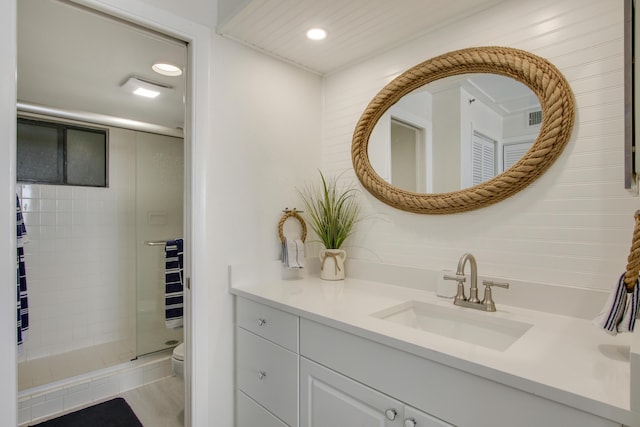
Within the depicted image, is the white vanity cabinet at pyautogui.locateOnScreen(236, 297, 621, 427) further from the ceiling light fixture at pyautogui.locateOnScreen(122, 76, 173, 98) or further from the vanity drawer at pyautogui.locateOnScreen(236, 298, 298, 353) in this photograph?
the ceiling light fixture at pyautogui.locateOnScreen(122, 76, 173, 98)

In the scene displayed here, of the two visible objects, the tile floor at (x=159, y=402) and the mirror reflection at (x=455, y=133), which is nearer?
the mirror reflection at (x=455, y=133)

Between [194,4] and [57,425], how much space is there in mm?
2371

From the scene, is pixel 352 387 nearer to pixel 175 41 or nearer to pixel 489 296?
pixel 489 296

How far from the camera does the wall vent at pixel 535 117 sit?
123 centimetres

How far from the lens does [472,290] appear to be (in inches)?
50.2

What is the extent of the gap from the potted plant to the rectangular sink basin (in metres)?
0.51

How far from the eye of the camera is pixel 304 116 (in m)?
1.98

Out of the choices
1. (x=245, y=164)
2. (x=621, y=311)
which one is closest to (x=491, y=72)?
(x=621, y=311)

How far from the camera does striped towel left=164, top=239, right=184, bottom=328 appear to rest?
2.54 metres

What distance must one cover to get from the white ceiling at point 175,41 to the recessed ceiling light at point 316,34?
0.03 meters

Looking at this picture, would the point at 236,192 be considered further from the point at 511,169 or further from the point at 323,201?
the point at 511,169

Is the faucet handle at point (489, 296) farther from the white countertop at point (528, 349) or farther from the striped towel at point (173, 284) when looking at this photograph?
the striped towel at point (173, 284)

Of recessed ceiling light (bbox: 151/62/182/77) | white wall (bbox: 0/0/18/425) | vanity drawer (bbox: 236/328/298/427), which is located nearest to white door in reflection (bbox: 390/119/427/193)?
vanity drawer (bbox: 236/328/298/427)

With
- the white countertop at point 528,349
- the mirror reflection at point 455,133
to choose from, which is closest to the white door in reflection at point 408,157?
the mirror reflection at point 455,133
